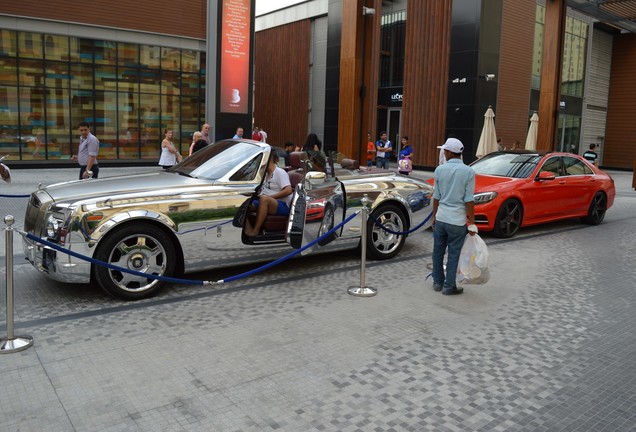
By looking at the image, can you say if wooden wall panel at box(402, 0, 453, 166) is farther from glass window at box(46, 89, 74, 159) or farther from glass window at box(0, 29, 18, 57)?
glass window at box(0, 29, 18, 57)

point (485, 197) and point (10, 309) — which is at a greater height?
point (485, 197)

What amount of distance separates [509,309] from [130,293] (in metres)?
3.93

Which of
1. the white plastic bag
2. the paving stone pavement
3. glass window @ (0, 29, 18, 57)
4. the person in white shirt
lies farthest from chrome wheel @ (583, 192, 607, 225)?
glass window @ (0, 29, 18, 57)

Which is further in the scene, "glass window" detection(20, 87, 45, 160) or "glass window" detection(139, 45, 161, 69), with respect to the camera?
"glass window" detection(139, 45, 161, 69)

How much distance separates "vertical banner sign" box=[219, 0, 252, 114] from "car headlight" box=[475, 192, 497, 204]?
32.6 feet

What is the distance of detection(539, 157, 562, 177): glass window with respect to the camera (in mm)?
10734

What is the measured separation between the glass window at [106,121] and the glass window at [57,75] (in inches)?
49.9

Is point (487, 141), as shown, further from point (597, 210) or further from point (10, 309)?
point (10, 309)

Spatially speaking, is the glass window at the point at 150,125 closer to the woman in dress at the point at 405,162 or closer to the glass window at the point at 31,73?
the glass window at the point at 31,73

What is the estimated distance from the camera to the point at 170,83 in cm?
2478

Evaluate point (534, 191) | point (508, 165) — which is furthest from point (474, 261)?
point (508, 165)

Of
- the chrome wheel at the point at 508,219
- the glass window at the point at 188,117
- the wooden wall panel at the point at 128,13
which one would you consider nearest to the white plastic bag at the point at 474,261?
the chrome wheel at the point at 508,219

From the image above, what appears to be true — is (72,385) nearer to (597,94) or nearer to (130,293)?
(130,293)

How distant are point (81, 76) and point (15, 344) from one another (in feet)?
66.8
